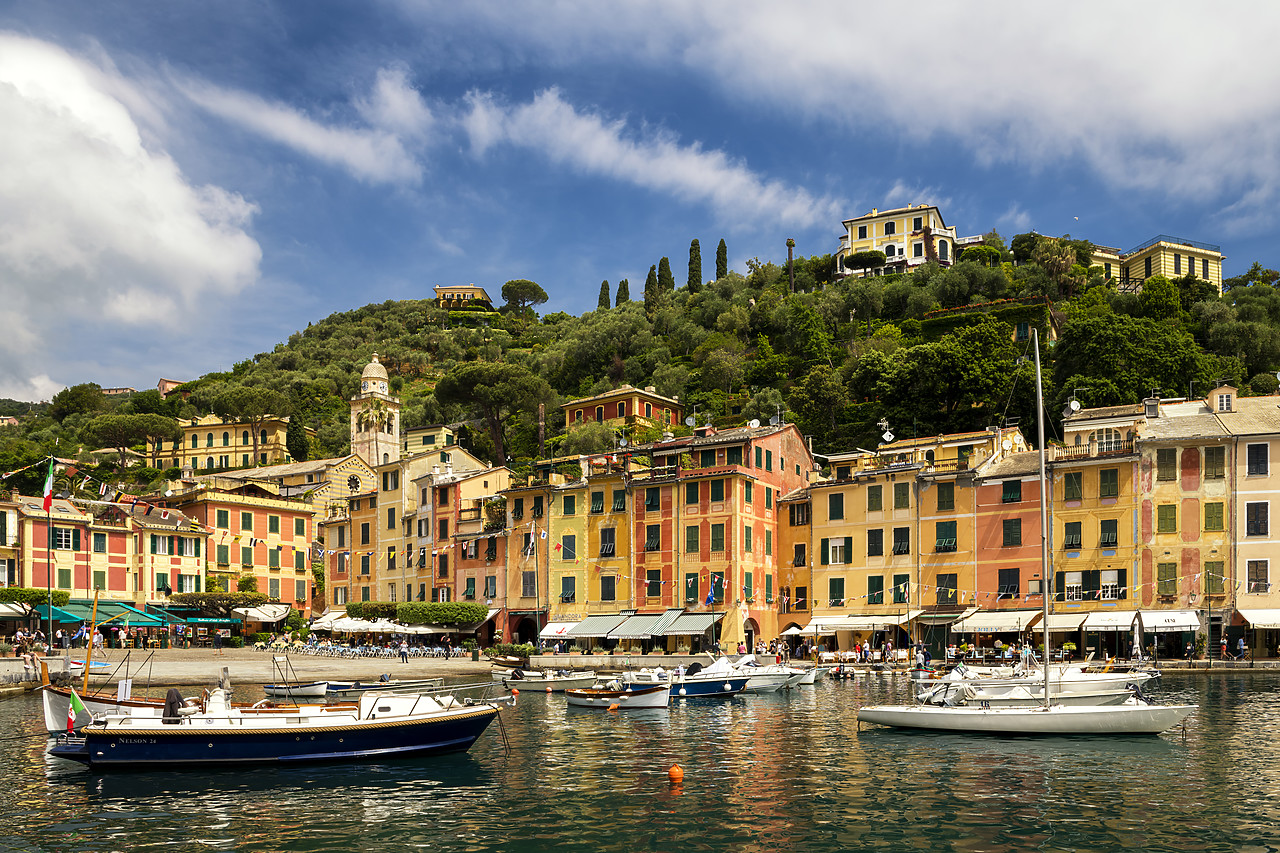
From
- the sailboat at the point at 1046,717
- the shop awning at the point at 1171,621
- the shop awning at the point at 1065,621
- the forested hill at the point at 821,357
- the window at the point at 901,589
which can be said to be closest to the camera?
the sailboat at the point at 1046,717

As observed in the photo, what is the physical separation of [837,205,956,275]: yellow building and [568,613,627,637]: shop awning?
82853 millimetres

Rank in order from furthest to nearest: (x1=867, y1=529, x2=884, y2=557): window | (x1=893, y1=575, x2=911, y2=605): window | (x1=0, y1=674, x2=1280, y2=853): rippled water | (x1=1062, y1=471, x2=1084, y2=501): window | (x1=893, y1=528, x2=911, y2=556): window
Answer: (x1=867, y1=529, x2=884, y2=557): window, (x1=893, y1=528, x2=911, y2=556): window, (x1=893, y1=575, x2=911, y2=605): window, (x1=1062, y1=471, x2=1084, y2=501): window, (x1=0, y1=674, x2=1280, y2=853): rippled water

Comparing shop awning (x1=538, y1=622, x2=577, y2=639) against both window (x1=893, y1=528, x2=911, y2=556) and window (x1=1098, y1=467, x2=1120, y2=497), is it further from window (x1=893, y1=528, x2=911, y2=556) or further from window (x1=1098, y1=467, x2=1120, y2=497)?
window (x1=1098, y1=467, x2=1120, y2=497)

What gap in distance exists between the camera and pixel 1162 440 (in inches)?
2282

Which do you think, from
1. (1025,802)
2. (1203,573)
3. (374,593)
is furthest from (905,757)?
(374,593)

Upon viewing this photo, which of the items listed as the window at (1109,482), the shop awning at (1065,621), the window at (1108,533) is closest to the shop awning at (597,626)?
the shop awning at (1065,621)

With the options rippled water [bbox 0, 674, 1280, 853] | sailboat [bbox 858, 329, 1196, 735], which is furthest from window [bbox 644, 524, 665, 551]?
sailboat [bbox 858, 329, 1196, 735]

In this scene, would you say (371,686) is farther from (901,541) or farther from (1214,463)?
(1214,463)

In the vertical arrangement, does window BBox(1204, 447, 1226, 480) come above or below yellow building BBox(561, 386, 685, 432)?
below

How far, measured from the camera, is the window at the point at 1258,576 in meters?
55.5

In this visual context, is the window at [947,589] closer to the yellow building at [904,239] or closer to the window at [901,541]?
the window at [901,541]

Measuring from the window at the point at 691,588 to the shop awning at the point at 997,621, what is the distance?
15.4 m

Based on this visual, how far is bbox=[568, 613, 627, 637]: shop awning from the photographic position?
67625mm

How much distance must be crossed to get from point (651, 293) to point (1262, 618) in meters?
107
